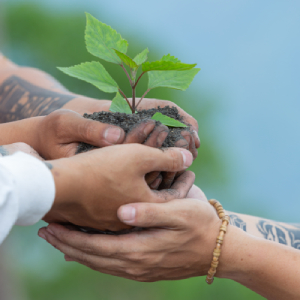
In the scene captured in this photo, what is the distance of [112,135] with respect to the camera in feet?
1.57

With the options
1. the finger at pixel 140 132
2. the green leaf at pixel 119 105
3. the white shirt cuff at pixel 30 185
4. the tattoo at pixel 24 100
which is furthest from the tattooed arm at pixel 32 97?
the white shirt cuff at pixel 30 185

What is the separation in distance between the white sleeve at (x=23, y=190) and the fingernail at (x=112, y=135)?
0.44 ft

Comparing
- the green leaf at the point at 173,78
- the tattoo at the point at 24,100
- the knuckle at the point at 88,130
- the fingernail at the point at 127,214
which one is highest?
the green leaf at the point at 173,78

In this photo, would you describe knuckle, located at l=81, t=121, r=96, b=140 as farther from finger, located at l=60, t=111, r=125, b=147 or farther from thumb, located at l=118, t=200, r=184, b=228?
thumb, located at l=118, t=200, r=184, b=228

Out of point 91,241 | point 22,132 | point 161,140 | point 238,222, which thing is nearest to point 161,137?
point 161,140

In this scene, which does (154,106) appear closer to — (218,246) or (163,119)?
(163,119)

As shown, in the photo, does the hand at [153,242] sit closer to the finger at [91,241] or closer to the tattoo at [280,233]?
the finger at [91,241]

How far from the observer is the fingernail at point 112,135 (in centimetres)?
48

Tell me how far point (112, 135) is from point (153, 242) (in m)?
0.20

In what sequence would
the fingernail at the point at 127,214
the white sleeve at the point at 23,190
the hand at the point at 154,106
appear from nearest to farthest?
1. the white sleeve at the point at 23,190
2. the fingernail at the point at 127,214
3. the hand at the point at 154,106

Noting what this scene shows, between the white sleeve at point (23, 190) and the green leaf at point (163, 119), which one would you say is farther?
the green leaf at point (163, 119)

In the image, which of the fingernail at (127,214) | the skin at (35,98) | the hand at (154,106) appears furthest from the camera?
the skin at (35,98)

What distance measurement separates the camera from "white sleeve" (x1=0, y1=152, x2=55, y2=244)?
0.32 metres

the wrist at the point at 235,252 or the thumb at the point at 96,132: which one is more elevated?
the thumb at the point at 96,132
